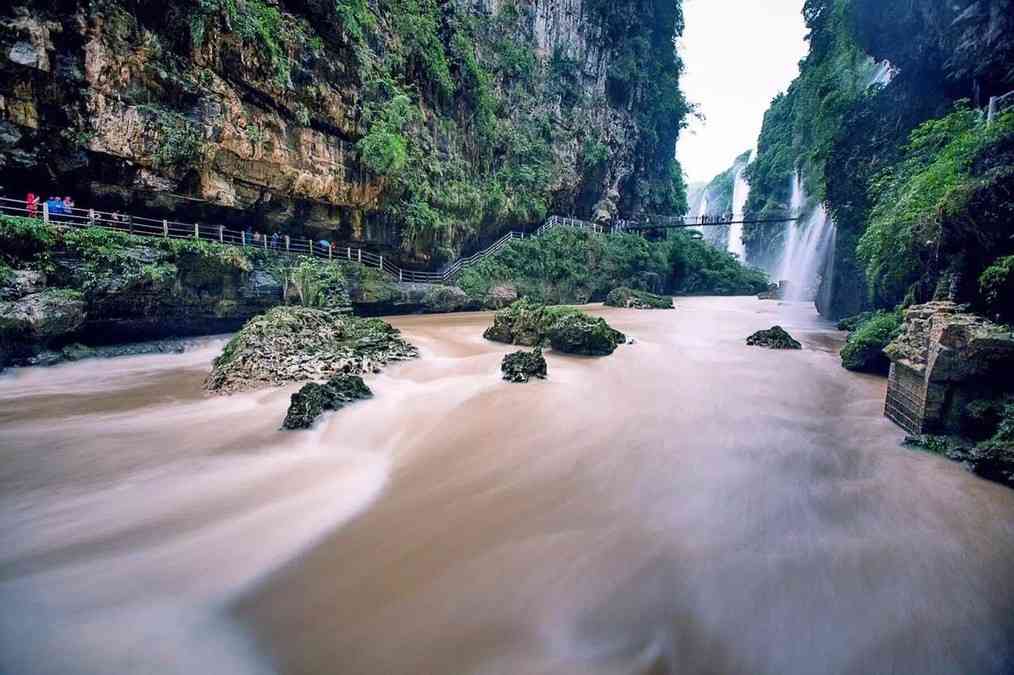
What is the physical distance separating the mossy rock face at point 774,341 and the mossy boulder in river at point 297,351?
7.98 m

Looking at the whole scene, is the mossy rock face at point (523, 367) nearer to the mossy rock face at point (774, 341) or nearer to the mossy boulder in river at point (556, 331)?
the mossy boulder in river at point (556, 331)

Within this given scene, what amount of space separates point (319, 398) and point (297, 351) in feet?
7.75

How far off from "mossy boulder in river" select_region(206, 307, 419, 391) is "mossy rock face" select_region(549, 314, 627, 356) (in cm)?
289

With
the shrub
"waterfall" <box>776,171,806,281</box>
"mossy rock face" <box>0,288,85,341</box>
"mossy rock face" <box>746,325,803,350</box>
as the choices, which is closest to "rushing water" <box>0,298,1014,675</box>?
the shrub

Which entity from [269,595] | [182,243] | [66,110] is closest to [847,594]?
[269,595]

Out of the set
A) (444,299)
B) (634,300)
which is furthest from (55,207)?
(634,300)

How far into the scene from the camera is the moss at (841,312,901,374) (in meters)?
7.48

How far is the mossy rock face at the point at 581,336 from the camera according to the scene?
867 cm

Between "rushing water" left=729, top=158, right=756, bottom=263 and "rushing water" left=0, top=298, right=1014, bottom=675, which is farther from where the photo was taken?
"rushing water" left=729, top=158, right=756, bottom=263

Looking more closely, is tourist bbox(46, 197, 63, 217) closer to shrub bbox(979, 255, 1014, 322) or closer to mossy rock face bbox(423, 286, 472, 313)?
mossy rock face bbox(423, 286, 472, 313)

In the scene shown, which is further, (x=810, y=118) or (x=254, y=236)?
(x=810, y=118)

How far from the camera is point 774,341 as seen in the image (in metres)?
10.1

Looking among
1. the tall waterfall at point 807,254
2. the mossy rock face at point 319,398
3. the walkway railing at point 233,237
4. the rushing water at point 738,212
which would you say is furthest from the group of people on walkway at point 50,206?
the rushing water at point 738,212

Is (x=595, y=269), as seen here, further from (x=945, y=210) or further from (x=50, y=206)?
(x=50, y=206)
